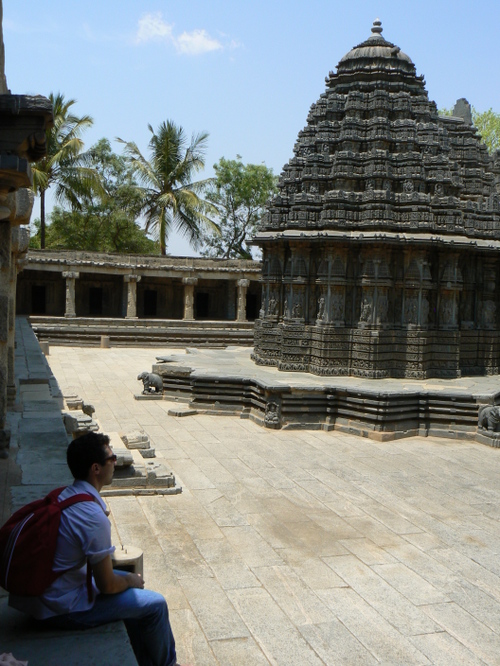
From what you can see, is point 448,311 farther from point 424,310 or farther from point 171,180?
point 171,180

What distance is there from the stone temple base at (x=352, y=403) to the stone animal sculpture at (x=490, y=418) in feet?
0.54

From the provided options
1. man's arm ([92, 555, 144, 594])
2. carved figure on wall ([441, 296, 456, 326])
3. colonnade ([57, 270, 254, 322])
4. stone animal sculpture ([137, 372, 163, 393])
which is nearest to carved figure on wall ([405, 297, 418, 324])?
carved figure on wall ([441, 296, 456, 326])

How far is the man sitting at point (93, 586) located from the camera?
10.0 ft

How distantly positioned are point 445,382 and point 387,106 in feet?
19.1

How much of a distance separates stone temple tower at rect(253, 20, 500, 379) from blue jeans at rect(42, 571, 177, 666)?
10.2 metres

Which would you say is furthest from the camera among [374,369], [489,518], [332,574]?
[374,369]

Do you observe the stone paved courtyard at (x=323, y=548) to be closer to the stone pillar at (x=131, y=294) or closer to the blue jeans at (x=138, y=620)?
the blue jeans at (x=138, y=620)

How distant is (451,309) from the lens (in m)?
13.6

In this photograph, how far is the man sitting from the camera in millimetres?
3049

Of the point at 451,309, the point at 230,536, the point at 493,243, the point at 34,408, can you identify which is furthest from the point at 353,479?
the point at 493,243

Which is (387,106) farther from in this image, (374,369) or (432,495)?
(432,495)

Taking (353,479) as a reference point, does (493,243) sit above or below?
above

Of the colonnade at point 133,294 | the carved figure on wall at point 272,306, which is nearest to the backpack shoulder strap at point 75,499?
the carved figure on wall at point 272,306

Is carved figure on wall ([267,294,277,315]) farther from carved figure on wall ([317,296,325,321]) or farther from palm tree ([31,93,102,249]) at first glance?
palm tree ([31,93,102,249])
